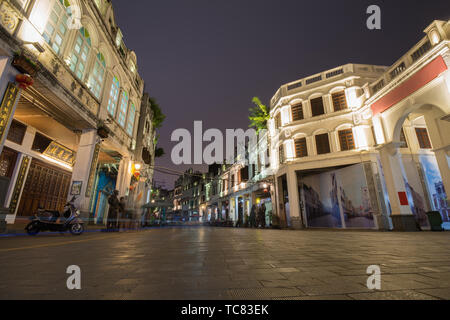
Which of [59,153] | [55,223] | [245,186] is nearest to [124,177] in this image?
[59,153]

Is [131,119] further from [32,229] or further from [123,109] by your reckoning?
[32,229]

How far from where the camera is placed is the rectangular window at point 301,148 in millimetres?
16469

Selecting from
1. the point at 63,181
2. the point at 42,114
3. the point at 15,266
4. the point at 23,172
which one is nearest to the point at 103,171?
the point at 63,181

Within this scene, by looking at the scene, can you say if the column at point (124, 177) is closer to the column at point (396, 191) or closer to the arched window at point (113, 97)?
the arched window at point (113, 97)

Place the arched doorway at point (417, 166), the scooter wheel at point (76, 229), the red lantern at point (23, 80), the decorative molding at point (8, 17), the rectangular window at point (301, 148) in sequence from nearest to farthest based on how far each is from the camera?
the decorative molding at point (8, 17) → the red lantern at point (23, 80) → the scooter wheel at point (76, 229) → the arched doorway at point (417, 166) → the rectangular window at point (301, 148)

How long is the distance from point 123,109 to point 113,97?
155cm

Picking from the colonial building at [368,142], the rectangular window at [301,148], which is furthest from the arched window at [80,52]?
the rectangular window at [301,148]

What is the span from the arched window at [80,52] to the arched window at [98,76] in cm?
69

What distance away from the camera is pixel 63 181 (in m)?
12.3

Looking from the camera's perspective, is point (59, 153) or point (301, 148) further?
point (301, 148)

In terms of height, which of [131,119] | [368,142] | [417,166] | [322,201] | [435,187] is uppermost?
[131,119]

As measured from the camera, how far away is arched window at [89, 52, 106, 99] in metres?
10.5

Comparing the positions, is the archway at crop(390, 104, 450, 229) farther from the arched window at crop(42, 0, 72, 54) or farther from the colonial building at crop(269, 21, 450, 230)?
the arched window at crop(42, 0, 72, 54)

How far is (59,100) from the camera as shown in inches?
316
